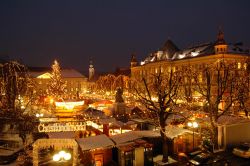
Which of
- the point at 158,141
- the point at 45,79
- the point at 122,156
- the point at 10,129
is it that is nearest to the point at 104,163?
the point at 122,156

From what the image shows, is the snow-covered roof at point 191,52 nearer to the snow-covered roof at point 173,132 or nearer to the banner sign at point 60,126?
the snow-covered roof at point 173,132

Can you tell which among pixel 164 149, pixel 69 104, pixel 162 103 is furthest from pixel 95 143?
pixel 69 104

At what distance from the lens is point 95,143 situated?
19.0 meters

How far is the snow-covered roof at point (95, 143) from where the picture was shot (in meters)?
18.3

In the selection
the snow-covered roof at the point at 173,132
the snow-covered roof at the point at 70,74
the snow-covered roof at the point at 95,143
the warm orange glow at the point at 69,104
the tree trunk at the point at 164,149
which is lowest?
the tree trunk at the point at 164,149

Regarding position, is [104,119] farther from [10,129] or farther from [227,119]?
[10,129]

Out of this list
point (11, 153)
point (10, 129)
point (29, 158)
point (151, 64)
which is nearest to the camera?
point (29, 158)

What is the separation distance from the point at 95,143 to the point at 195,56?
173ft

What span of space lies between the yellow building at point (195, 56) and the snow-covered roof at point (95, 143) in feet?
91.9

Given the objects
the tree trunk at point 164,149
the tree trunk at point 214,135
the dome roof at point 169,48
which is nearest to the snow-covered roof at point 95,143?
the tree trunk at point 164,149

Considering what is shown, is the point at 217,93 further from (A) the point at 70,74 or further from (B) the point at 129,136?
(A) the point at 70,74

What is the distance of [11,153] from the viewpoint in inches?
965

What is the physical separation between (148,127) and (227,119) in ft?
24.7

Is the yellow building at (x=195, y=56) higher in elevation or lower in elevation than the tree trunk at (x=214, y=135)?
higher
